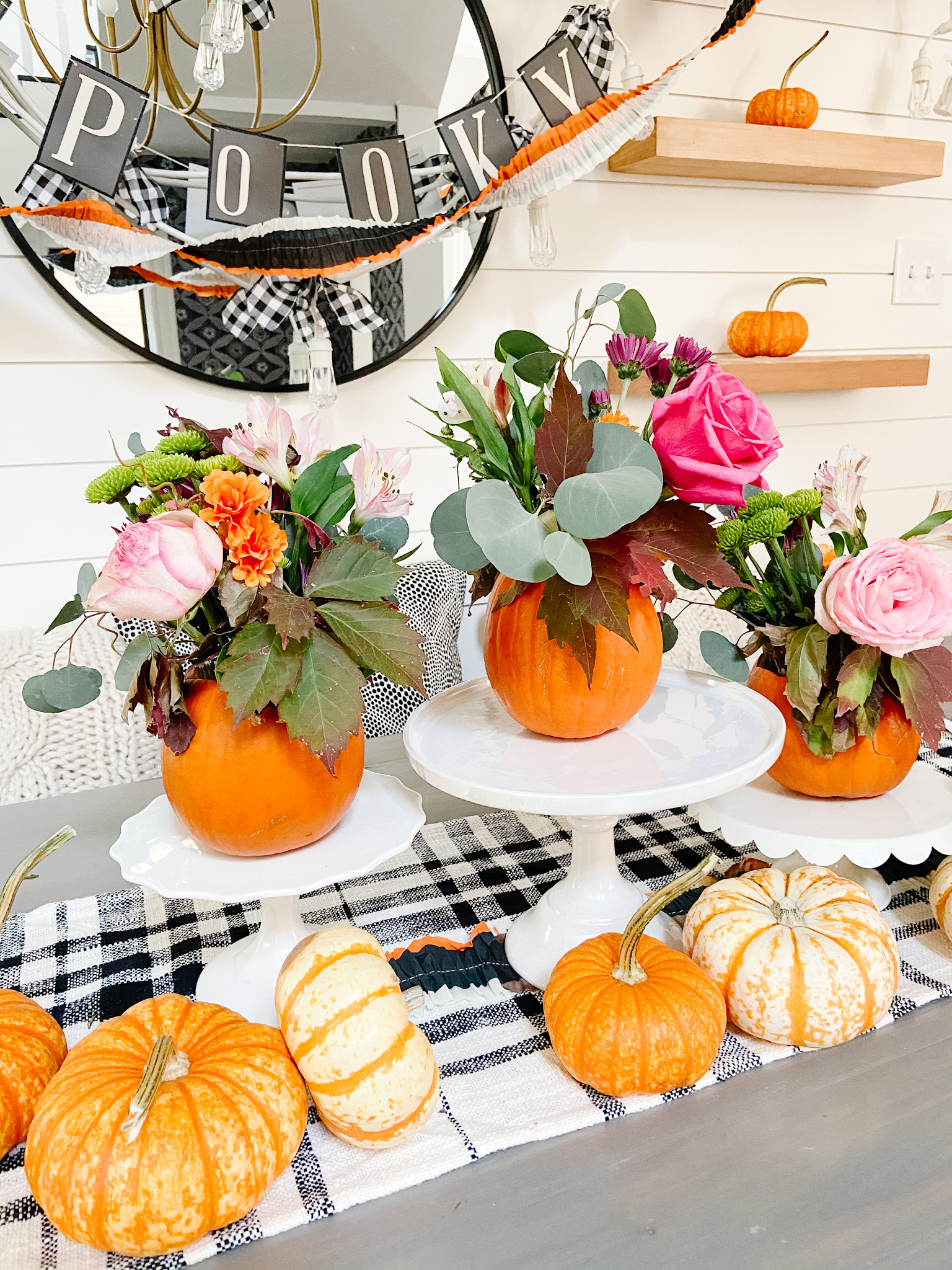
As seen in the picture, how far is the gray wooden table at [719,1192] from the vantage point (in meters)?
0.47

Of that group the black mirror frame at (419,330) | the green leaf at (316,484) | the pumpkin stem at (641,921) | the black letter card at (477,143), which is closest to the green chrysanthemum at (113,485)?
the green leaf at (316,484)

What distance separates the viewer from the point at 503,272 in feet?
6.15

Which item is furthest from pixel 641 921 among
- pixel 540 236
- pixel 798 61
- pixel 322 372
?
pixel 798 61

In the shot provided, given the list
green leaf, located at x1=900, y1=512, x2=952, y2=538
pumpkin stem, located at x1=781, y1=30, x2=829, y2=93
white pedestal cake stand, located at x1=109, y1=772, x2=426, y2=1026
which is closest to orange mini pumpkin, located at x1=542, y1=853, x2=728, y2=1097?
white pedestal cake stand, located at x1=109, y1=772, x2=426, y2=1026

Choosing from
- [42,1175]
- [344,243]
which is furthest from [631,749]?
[344,243]

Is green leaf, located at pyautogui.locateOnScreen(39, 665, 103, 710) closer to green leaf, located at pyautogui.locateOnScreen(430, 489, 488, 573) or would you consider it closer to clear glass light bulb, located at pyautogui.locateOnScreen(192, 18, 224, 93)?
green leaf, located at pyautogui.locateOnScreen(430, 489, 488, 573)

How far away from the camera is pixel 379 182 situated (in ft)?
4.59

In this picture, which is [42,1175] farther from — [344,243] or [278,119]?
[278,119]

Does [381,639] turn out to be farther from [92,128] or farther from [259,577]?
[92,128]

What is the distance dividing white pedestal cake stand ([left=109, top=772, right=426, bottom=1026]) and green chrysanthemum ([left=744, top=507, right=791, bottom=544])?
34 centimetres

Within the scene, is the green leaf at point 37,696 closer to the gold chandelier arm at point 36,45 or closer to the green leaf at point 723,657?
the green leaf at point 723,657

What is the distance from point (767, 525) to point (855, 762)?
0.22 m

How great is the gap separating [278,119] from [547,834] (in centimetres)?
138

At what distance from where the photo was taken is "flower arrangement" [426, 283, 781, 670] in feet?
2.01
